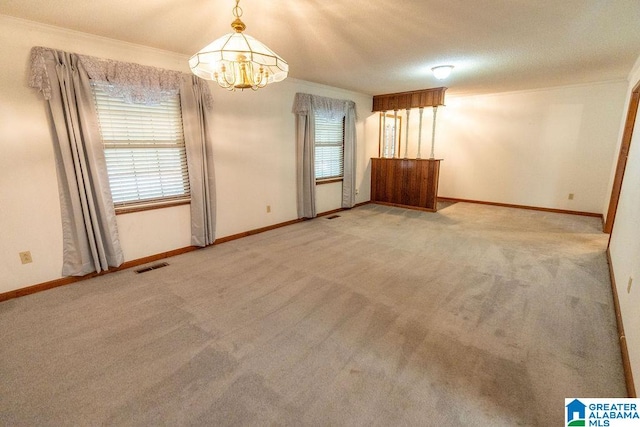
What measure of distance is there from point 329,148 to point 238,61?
12.0 feet

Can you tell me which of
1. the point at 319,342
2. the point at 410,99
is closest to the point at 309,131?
the point at 410,99

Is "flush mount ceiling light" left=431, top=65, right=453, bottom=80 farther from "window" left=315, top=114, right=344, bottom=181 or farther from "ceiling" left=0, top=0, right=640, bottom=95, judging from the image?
"window" left=315, top=114, right=344, bottom=181

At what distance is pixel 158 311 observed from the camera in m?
2.26

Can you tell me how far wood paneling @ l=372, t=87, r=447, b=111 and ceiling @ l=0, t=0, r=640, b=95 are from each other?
4.29 feet

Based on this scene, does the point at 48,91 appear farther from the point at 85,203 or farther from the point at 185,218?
the point at 185,218

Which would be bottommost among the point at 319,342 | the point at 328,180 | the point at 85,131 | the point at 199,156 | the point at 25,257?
the point at 319,342

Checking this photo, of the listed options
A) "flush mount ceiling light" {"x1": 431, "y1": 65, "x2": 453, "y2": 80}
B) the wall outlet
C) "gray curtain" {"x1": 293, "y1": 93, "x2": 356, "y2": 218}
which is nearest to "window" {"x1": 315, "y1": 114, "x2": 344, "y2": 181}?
"gray curtain" {"x1": 293, "y1": 93, "x2": 356, "y2": 218}

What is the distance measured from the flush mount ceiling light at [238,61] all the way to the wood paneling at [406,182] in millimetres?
4051

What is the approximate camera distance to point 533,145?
17.3 feet

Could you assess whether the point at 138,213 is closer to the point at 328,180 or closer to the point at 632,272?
the point at 328,180

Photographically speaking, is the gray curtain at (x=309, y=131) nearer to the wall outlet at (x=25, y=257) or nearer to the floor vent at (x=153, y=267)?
the floor vent at (x=153, y=267)

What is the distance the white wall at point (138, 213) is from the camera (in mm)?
2350

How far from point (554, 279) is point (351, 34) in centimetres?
295

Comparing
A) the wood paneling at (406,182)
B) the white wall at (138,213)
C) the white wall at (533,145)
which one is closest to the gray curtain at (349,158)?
the white wall at (138,213)
